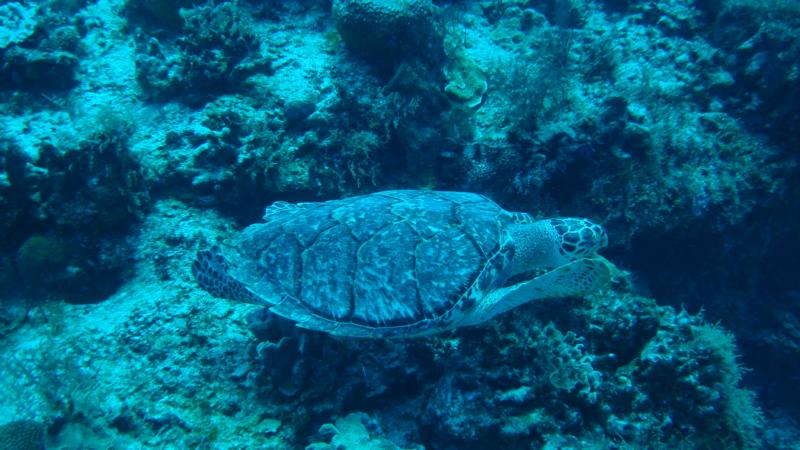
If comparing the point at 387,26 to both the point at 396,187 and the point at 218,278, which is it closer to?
the point at 396,187

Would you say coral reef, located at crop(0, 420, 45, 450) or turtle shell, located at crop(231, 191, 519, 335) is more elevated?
turtle shell, located at crop(231, 191, 519, 335)

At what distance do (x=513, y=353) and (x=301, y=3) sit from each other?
6355 millimetres

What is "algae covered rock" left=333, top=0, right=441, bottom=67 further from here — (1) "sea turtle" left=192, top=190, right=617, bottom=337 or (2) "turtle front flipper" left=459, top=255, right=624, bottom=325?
(2) "turtle front flipper" left=459, top=255, right=624, bottom=325

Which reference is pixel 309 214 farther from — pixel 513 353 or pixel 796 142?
pixel 796 142

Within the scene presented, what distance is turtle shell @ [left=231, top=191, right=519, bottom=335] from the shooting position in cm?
317

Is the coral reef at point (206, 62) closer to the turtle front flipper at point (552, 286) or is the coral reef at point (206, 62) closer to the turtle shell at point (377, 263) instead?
the turtle shell at point (377, 263)

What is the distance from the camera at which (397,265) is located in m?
3.31

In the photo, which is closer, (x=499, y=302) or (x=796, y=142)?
(x=499, y=302)

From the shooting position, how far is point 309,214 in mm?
3781

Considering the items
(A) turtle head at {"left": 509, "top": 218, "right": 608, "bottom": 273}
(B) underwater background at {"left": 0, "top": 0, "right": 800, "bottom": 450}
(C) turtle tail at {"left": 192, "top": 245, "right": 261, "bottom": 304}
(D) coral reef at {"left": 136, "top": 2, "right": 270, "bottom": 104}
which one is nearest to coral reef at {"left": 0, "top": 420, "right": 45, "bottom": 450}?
(B) underwater background at {"left": 0, "top": 0, "right": 800, "bottom": 450}

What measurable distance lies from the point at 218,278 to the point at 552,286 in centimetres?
287

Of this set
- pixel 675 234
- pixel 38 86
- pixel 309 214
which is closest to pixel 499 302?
pixel 309 214

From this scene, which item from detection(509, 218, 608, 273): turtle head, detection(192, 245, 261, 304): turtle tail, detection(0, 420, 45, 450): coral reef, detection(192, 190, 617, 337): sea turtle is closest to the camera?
detection(0, 420, 45, 450): coral reef

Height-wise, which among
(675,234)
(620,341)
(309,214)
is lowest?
(620,341)
